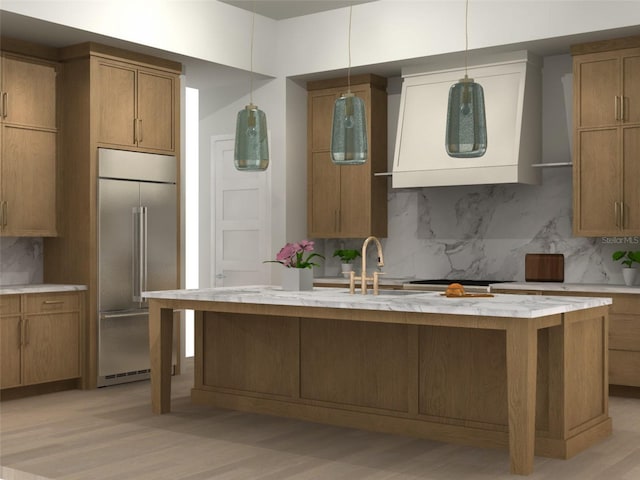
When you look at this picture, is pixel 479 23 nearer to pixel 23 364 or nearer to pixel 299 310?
pixel 299 310

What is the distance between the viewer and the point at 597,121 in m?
6.58

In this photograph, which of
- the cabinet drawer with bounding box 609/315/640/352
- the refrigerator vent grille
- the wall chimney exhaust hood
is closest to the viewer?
the cabinet drawer with bounding box 609/315/640/352

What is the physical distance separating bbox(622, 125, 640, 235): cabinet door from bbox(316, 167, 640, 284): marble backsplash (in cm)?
46

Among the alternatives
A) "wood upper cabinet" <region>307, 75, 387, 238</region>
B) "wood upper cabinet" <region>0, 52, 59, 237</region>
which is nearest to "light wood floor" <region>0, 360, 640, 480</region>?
"wood upper cabinet" <region>0, 52, 59, 237</region>

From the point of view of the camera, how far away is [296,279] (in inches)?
217

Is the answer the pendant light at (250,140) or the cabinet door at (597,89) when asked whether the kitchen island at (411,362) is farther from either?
the cabinet door at (597,89)

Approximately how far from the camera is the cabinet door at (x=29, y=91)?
20.9 feet

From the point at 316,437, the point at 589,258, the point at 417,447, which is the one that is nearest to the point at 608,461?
the point at 417,447

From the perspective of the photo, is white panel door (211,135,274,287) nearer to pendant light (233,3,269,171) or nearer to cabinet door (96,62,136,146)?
cabinet door (96,62,136,146)

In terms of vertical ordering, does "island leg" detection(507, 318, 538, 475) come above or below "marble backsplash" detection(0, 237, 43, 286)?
below

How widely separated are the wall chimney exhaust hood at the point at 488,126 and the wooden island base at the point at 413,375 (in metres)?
2.36

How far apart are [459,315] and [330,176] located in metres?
4.09

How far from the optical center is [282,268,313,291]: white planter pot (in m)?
5.50

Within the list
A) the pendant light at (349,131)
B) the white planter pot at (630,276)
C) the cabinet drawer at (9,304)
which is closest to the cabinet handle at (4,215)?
the cabinet drawer at (9,304)
